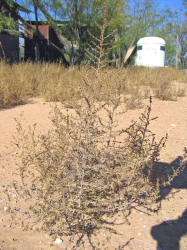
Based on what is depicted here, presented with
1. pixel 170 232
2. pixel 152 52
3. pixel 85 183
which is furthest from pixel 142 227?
pixel 152 52

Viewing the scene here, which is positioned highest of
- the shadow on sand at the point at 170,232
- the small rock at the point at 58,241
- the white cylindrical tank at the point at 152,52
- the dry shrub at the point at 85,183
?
the white cylindrical tank at the point at 152,52

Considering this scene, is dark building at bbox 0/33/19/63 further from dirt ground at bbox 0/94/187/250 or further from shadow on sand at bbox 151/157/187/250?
shadow on sand at bbox 151/157/187/250

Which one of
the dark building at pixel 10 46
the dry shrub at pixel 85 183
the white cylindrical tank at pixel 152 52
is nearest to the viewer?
the dry shrub at pixel 85 183

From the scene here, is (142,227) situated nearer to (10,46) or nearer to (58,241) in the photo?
(58,241)

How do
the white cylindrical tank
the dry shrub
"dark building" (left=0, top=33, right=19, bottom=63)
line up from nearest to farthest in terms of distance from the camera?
the dry shrub, the white cylindrical tank, "dark building" (left=0, top=33, right=19, bottom=63)

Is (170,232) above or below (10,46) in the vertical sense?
below

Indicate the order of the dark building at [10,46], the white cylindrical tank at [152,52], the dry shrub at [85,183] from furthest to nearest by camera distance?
the dark building at [10,46], the white cylindrical tank at [152,52], the dry shrub at [85,183]

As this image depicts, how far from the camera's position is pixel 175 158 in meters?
2.99

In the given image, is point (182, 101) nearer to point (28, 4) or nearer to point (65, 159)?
point (65, 159)

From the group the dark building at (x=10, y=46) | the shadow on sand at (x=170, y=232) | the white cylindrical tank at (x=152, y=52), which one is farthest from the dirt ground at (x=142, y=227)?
the dark building at (x=10, y=46)

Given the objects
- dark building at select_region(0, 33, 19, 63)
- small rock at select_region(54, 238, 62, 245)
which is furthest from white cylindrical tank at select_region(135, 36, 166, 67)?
small rock at select_region(54, 238, 62, 245)

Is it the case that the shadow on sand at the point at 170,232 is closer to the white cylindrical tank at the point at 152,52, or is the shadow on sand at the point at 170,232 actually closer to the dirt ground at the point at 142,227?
the dirt ground at the point at 142,227

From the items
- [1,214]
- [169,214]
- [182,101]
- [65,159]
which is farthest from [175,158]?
[182,101]

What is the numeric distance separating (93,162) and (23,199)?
2.42 feet
